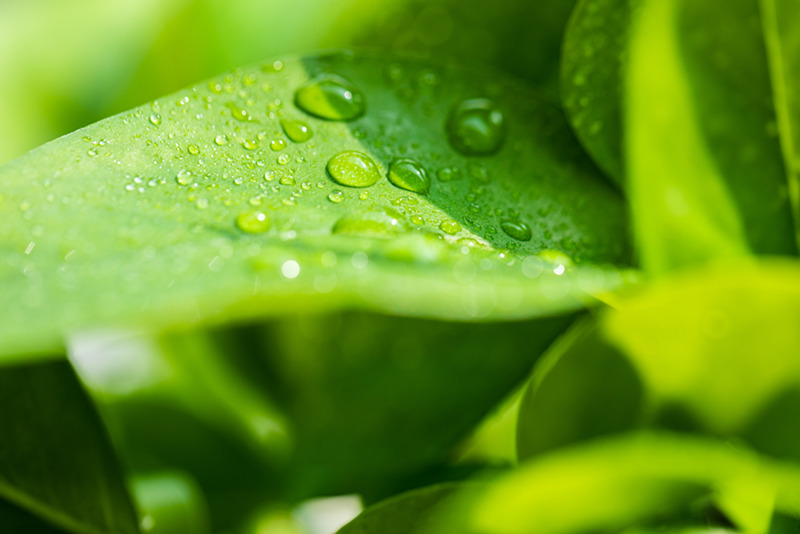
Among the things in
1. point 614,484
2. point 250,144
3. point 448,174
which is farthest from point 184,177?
point 614,484

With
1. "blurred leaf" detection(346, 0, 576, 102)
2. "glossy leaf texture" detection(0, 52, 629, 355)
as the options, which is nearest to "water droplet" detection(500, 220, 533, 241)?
"glossy leaf texture" detection(0, 52, 629, 355)

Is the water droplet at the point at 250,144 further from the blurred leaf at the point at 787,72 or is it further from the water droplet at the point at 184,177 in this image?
the blurred leaf at the point at 787,72

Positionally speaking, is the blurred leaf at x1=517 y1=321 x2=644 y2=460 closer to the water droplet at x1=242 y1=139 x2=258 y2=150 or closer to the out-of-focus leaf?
the out-of-focus leaf

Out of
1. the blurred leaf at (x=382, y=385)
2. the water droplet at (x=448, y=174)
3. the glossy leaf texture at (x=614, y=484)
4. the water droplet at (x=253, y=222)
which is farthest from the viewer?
the blurred leaf at (x=382, y=385)

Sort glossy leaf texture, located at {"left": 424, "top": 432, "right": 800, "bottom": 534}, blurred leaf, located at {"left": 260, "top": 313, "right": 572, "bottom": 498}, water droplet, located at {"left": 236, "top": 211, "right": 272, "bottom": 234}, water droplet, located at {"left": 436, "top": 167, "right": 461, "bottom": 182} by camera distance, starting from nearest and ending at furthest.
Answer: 1. glossy leaf texture, located at {"left": 424, "top": 432, "right": 800, "bottom": 534}
2. water droplet, located at {"left": 236, "top": 211, "right": 272, "bottom": 234}
3. water droplet, located at {"left": 436, "top": 167, "right": 461, "bottom": 182}
4. blurred leaf, located at {"left": 260, "top": 313, "right": 572, "bottom": 498}

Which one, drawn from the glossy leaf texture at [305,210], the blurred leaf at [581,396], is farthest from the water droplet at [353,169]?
the blurred leaf at [581,396]
